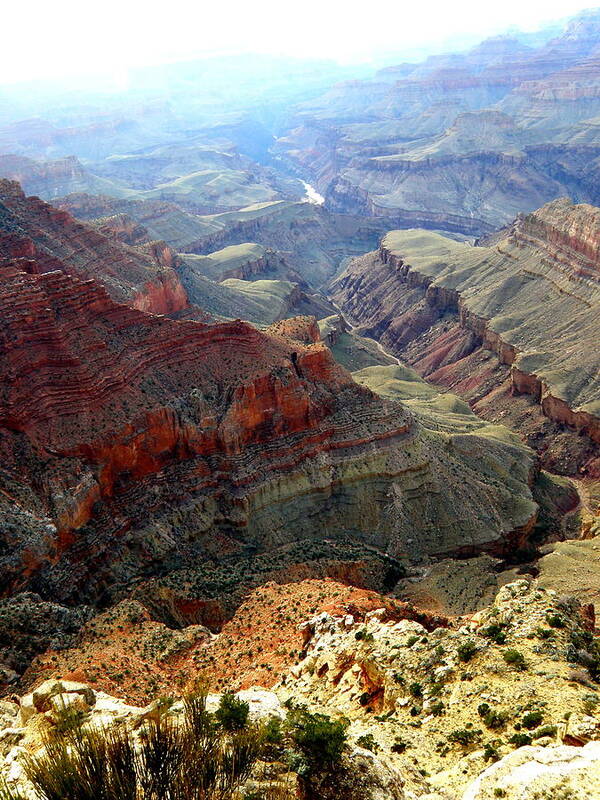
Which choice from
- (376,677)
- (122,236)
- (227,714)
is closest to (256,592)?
(376,677)

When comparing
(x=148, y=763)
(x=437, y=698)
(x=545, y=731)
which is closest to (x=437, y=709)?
(x=437, y=698)

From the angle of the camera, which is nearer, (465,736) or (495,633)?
(465,736)

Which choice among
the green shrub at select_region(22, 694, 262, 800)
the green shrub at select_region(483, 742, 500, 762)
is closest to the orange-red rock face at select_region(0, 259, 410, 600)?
the green shrub at select_region(22, 694, 262, 800)

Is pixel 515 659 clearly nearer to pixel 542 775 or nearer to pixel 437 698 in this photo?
pixel 437 698

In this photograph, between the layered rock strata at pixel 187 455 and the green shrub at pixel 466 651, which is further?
the layered rock strata at pixel 187 455

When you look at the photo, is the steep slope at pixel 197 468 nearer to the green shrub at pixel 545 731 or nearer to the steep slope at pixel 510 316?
the green shrub at pixel 545 731

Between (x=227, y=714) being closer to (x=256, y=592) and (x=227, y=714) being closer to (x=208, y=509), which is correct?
(x=256, y=592)

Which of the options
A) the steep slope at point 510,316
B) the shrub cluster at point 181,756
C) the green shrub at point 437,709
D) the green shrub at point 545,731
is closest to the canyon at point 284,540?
the green shrub at point 437,709
